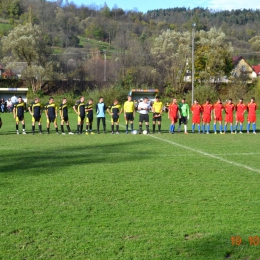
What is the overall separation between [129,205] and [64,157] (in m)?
5.95

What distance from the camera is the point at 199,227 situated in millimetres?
6625

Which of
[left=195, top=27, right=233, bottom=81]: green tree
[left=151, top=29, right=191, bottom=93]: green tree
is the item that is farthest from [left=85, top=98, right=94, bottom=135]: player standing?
[left=195, top=27, right=233, bottom=81]: green tree

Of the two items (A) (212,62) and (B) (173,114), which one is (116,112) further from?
(A) (212,62)

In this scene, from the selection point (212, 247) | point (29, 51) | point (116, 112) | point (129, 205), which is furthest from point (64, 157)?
point (29, 51)

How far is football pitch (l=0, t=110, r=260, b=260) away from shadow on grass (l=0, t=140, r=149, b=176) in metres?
0.03

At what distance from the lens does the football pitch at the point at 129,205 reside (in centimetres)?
589

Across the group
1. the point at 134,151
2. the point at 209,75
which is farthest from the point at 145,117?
the point at 209,75

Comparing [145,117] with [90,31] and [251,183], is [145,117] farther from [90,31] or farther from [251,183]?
[90,31]

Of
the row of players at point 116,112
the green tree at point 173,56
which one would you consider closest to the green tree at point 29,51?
the green tree at point 173,56

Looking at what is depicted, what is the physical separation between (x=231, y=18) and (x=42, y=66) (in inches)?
3309

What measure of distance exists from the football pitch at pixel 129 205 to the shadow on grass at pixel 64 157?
3cm

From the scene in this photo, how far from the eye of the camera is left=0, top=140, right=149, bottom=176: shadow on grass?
11523 mm

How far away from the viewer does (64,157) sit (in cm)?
1341

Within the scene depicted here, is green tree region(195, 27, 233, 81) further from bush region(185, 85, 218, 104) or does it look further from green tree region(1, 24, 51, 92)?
green tree region(1, 24, 51, 92)
